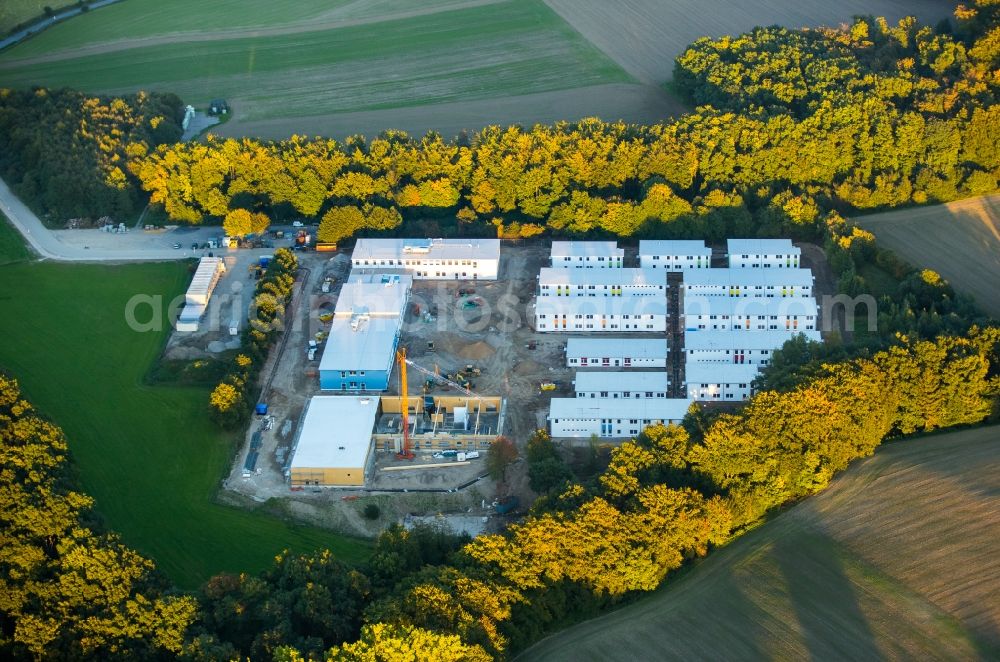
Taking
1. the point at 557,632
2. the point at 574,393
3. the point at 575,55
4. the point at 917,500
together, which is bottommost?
the point at 557,632

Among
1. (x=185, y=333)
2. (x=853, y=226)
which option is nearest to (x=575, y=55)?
(x=853, y=226)

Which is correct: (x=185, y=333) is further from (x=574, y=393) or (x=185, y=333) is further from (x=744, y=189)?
(x=744, y=189)

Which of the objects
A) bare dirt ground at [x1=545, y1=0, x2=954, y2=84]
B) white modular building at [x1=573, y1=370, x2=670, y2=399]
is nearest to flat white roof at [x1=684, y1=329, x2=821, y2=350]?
white modular building at [x1=573, y1=370, x2=670, y2=399]

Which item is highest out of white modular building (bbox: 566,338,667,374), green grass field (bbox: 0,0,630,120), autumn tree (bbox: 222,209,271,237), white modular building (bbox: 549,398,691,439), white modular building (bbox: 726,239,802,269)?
green grass field (bbox: 0,0,630,120)

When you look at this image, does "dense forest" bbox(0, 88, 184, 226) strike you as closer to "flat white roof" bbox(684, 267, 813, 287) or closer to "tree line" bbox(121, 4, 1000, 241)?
"tree line" bbox(121, 4, 1000, 241)

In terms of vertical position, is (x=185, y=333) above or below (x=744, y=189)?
below
